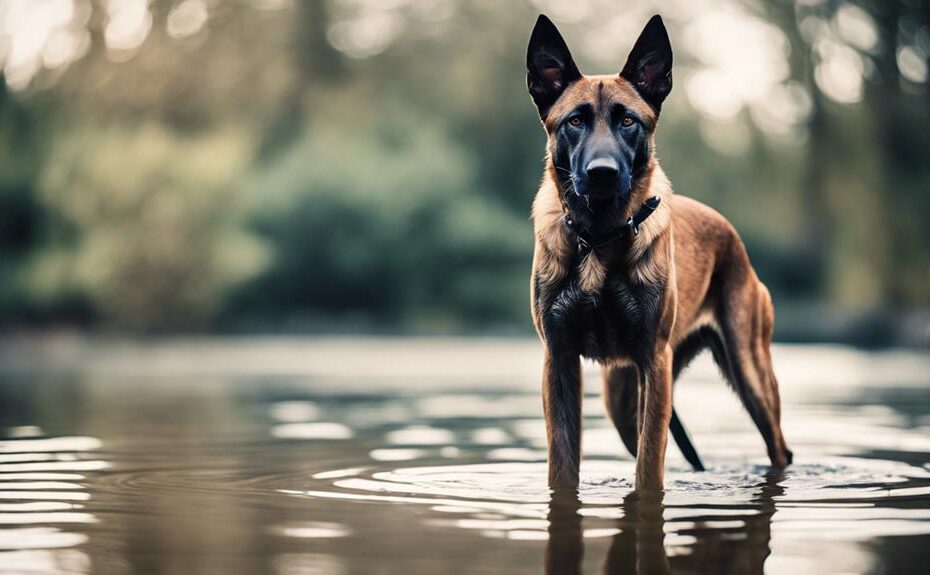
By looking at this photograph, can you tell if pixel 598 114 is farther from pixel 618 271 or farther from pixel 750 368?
pixel 750 368

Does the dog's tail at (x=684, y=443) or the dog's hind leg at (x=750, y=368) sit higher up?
the dog's hind leg at (x=750, y=368)

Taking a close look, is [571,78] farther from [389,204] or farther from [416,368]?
[389,204]

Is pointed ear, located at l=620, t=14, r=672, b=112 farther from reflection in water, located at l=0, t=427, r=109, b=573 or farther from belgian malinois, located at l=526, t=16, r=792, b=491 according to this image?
reflection in water, located at l=0, t=427, r=109, b=573

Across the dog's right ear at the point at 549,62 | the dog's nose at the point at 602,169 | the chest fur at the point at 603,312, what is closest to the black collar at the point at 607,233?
the chest fur at the point at 603,312

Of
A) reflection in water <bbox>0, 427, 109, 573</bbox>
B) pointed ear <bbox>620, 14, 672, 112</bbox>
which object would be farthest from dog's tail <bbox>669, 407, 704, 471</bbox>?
reflection in water <bbox>0, 427, 109, 573</bbox>

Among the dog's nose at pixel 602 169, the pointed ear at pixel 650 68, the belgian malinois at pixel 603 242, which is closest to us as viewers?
the dog's nose at pixel 602 169

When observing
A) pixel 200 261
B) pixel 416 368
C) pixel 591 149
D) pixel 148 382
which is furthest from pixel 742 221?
pixel 591 149

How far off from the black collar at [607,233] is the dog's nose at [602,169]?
35 centimetres

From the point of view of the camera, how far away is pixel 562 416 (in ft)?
19.6

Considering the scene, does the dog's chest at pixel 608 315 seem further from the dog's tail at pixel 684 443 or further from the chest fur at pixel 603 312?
the dog's tail at pixel 684 443

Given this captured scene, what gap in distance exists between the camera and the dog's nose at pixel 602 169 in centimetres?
539

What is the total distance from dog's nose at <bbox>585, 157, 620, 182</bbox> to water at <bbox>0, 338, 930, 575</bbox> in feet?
4.25

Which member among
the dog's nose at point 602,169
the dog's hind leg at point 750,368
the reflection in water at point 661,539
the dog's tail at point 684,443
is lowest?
the reflection in water at point 661,539

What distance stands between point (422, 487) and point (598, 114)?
1785mm
